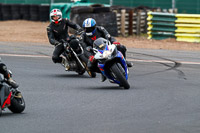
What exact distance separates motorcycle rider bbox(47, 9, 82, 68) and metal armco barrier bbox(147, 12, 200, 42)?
25.6 feet

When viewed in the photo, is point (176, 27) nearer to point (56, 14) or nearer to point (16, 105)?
point (56, 14)

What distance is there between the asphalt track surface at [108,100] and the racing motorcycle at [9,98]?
0.14 metres

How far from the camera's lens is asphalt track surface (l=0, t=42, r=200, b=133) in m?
7.16

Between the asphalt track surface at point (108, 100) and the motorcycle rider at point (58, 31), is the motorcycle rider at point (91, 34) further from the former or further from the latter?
the motorcycle rider at point (58, 31)

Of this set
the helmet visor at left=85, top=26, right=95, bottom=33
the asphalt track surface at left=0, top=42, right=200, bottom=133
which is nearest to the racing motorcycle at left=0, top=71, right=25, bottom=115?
the asphalt track surface at left=0, top=42, right=200, bottom=133

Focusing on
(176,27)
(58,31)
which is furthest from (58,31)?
(176,27)

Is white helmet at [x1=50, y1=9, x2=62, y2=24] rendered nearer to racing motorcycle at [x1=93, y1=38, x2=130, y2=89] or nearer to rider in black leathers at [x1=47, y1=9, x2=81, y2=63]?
rider in black leathers at [x1=47, y1=9, x2=81, y2=63]

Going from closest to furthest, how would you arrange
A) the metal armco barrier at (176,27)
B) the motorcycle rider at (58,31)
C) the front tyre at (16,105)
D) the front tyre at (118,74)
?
the front tyre at (16,105) → the front tyre at (118,74) → the motorcycle rider at (58,31) → the metal armco barrier at (176,27)

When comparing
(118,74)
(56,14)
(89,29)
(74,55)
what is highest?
(56,14)

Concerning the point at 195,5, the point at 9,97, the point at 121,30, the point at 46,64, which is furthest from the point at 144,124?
the point at 195,5

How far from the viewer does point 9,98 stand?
7734 millimetres

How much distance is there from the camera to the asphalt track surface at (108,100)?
716 cm

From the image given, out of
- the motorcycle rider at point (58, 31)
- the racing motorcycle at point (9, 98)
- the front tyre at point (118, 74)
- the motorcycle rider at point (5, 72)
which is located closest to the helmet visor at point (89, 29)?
the motorcycle rider at point (58, 31)

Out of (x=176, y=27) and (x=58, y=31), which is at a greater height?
(x=58, y=31)
